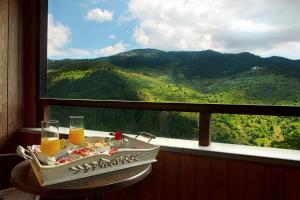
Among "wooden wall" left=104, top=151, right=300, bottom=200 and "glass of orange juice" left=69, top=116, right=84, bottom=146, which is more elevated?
"glass of orange juice" left=69, top=116, right=84, bottom=146

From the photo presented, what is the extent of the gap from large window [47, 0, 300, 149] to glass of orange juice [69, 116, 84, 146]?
0.77 m

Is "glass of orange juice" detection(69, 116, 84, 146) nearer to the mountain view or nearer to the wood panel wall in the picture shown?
the wood panel wall

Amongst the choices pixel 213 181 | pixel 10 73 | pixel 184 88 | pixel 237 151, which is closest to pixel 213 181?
pixel 213 181

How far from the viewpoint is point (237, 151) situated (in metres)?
1.90

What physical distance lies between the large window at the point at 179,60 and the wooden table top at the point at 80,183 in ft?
3.10

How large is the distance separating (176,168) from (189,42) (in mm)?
968

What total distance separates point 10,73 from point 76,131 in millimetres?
1344

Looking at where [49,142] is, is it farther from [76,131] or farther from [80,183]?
[80,183]

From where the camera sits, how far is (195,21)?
225 centimetres

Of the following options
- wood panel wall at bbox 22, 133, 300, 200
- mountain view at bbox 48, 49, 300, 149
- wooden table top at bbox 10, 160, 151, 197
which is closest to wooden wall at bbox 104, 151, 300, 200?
wood panel wall at bbox 22, 133, 300, 200

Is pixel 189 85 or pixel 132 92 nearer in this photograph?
pixel 189 85

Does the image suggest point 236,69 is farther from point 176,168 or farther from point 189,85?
point 176,168

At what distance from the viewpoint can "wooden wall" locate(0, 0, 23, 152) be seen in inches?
103

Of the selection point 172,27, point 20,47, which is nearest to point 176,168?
point 172,27
